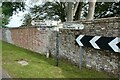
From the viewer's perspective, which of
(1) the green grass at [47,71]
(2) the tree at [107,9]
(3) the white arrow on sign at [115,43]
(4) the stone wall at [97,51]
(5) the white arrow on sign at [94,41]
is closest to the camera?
(3) the white arrow on sign at [115,43]

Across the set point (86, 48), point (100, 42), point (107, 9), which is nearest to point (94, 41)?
point (100, 42)

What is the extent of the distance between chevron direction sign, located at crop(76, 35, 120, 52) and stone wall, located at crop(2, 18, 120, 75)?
0.52ft

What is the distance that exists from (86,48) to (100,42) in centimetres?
108

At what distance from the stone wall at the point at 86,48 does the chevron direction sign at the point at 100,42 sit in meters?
0.16

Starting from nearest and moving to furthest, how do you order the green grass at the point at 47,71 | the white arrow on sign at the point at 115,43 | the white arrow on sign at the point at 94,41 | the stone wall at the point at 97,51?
1. the white arrow on sign at the point at 115,43
2. the stone wall at the point at 97,51
3. the green grass at the point at 47,71
4. the white arrow on sign at the point at 94,41

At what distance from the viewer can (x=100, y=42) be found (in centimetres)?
818

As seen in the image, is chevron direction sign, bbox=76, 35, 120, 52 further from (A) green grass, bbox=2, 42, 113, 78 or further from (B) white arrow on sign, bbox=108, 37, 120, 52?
(A) green grass, bbox=2, 42, 113, 78

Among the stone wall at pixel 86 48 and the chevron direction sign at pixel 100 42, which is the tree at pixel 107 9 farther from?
the chevron direction sign at pixel 100 42

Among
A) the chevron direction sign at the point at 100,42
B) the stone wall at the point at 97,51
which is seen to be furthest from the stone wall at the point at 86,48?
the chevron direction sign at the point at 100,42

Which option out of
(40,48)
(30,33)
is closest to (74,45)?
(40,48)

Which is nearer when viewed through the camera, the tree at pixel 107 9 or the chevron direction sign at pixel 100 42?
the chevron direction sign at pixel 100 42

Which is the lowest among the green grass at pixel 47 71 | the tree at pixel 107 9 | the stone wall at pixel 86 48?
the green grass at pixel 47 71

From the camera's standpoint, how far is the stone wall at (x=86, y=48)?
25.4 ft

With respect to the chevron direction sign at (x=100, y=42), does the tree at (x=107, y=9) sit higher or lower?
higher
